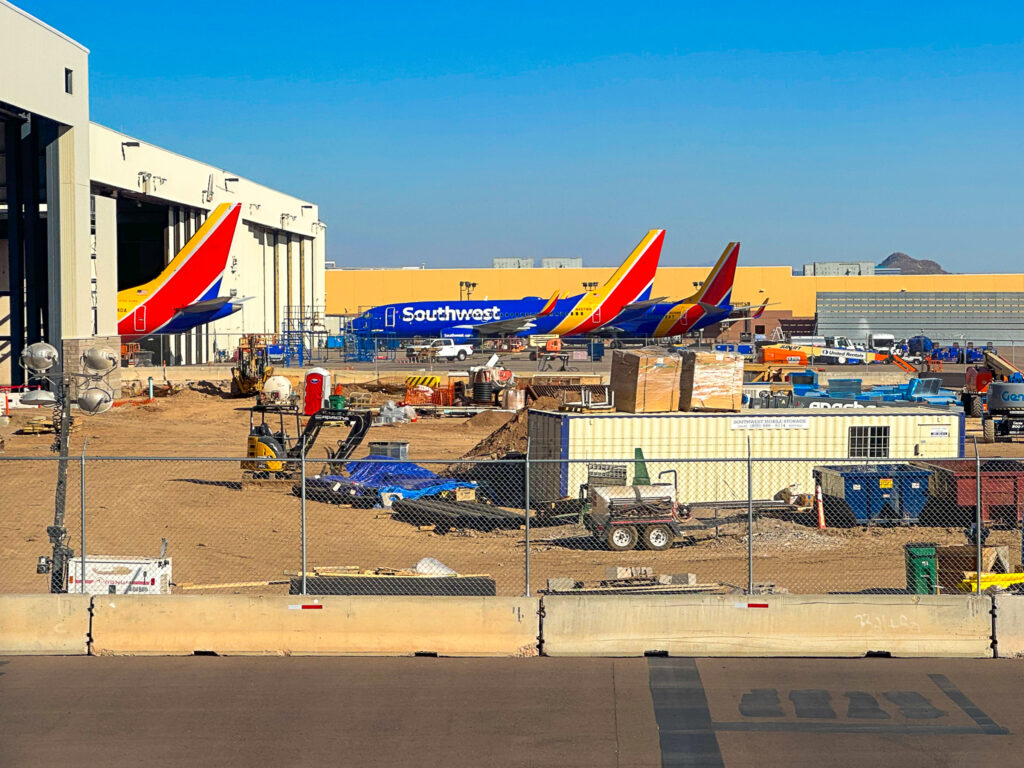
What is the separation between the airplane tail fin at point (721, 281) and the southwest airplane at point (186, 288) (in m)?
35.8

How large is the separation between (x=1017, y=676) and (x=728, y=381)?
12.5 m

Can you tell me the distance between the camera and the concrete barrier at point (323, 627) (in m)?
12.2

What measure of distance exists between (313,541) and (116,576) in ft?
19.7

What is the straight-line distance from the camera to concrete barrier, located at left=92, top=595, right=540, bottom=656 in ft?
40.0

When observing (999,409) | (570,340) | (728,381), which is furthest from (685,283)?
(728,381)

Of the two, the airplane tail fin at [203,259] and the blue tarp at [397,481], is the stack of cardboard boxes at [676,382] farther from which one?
the airplane tail fin at [203,259]

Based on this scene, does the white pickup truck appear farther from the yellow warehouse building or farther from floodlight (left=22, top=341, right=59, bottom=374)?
floodlight (left=22, top=341, right=59, bottom=374)

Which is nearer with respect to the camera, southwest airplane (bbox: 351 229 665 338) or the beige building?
the beige building

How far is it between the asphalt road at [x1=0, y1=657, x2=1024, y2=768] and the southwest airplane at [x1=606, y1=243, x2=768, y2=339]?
219 feet

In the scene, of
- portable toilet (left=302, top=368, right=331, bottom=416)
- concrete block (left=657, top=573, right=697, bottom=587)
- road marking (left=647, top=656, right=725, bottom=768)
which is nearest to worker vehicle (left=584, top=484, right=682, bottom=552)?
concrete block (left=657, top=573, right=697, bottom=587)

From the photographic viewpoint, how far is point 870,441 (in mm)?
23422

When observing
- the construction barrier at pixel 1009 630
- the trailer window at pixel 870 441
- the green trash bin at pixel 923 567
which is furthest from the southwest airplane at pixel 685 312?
the construction barrier at pixel 1009 630

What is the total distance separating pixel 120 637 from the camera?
39.9ft

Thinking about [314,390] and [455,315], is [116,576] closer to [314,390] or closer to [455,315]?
[314,390]
